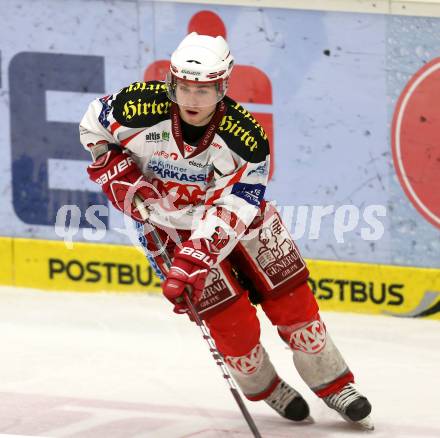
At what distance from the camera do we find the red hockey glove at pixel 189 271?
474cm

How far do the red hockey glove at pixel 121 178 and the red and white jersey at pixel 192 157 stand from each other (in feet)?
0.15

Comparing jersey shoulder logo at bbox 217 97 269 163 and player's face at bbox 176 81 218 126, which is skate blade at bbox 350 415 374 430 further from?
player's face at bbox 176 81 218 126

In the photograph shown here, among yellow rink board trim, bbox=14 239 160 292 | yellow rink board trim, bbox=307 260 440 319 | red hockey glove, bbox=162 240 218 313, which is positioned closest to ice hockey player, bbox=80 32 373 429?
red hockey glove, bbox=162 240 218 313

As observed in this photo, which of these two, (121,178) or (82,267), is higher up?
(121,178)

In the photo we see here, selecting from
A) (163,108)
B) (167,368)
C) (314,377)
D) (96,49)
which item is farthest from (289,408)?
(96,49)

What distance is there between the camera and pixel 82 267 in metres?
6.96

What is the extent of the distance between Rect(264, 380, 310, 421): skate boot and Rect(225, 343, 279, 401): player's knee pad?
4 centimetres

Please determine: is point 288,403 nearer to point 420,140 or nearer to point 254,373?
point 254,373

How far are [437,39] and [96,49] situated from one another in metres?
1.65

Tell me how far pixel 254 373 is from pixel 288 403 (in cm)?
20

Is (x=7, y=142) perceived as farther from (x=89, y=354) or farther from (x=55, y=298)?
(x=89, y=354)

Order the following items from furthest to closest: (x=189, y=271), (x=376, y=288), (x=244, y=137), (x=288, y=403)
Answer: (x=376, y=288), (x=288, y=403), (x=244, y=137), (x=189, y=271)

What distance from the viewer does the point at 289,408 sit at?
17.3 feet

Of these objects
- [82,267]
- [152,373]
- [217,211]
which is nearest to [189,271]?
[217,211]
